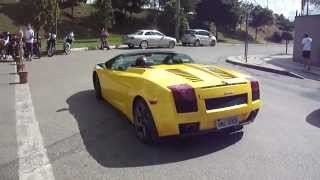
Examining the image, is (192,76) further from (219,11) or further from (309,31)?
(219,11)

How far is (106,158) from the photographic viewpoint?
234 inches

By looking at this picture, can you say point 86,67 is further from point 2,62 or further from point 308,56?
point 308,56

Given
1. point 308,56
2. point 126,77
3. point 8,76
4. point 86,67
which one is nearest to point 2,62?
point 86,67

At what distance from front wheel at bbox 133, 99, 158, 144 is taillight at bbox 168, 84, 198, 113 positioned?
51 centimetres

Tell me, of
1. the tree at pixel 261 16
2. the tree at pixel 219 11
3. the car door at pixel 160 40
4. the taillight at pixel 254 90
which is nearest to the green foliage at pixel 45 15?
the car door at pixel 160 40

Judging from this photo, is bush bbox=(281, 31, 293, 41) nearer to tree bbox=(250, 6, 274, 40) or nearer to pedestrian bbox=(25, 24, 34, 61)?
tree bbox=(250, 6, 274, 40)

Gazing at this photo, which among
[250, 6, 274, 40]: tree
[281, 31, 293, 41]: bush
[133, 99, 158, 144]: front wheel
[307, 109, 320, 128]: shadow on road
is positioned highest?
[250, 6, 274, 40]: tree

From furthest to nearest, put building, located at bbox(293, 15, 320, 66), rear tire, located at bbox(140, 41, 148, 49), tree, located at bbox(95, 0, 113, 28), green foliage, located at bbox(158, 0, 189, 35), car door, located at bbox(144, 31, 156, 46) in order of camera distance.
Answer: green foliage, located at bbox(158, 0, 189, 35) → tree, located at bbox(95, 0, 113, 28) → car door, located at bbox(144, 31, 156, 46) → rear tire, located at bbox(140, 41, 148, 49) → building, located at bbox(293, 15, 320, 66)

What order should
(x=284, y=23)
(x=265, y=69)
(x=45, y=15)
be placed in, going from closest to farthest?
1. (x=265, y=69)
2. (x=45, y=15)
3. (x=284, y=23)

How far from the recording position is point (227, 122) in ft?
20.8

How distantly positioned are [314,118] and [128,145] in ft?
12.0

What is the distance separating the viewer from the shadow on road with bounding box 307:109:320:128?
26.2ft

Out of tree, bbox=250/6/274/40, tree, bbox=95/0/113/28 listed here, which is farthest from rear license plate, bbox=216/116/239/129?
tree, bbox=250/6/274/40

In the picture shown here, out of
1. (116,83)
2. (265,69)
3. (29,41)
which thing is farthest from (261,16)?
(116,83)
